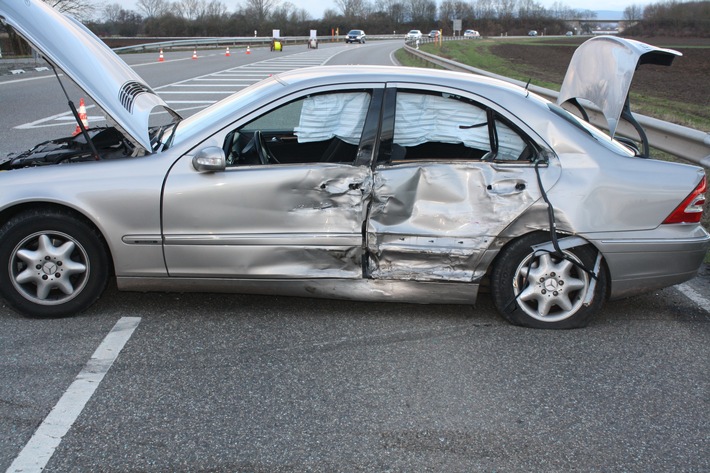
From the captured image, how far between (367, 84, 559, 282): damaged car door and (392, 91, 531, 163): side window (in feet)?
0.04

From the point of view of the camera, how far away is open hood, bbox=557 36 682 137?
4.45m

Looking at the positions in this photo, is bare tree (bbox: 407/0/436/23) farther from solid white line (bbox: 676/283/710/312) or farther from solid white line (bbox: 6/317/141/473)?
solid white line (bbox: 6/317/141/473)

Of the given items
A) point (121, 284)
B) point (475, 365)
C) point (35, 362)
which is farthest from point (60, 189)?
point (475, 365)

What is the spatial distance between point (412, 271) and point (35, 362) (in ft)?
6.96

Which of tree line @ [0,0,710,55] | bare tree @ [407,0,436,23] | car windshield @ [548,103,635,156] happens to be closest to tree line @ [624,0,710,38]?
tree line @ [0,0,710,55]

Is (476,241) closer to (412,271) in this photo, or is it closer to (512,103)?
(412,271)

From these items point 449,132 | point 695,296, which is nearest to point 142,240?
point 449,132

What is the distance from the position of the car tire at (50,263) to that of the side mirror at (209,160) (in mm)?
741

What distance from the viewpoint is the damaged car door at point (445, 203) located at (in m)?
4.19

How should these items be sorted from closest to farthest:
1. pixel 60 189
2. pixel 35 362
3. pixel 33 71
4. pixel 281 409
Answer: pixel 281 409, pixel 35 362, pixel 60 189, pixel 33 71

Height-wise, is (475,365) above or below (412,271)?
below

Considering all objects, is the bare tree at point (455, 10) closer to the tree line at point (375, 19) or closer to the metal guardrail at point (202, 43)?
the tree line at point (375, 19)

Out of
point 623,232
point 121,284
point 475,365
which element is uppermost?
point 623,232

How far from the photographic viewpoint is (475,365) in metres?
3.80
